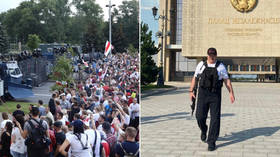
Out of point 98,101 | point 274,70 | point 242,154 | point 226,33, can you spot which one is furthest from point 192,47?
point 242,154

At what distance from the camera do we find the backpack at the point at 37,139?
500 cm

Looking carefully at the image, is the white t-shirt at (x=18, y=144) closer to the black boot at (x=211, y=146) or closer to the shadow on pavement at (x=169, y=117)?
the black boot at (x=211, y=146)

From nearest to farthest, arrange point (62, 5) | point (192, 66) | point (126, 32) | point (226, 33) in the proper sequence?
point (126, 32) → point (62, 5) → point (226, 33) → point (192, 66)

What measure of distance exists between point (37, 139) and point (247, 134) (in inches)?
153

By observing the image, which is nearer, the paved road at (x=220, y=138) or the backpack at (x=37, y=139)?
the backpack at (x=37, y=139)

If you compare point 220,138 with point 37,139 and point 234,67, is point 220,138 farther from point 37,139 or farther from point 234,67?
point 234,67

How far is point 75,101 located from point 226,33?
116 ft

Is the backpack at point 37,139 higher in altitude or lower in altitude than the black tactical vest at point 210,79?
lower

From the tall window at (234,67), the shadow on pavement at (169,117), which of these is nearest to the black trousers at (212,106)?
the shadow on pavement at (169,117)

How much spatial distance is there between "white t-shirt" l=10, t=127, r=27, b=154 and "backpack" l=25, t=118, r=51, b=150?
25 cm

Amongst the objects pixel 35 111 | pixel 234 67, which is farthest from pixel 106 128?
pixel 234 67

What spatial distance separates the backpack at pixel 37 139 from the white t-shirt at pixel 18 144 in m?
0.25

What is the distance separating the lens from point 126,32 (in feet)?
16.4

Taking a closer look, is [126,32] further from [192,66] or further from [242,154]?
[192,66]
